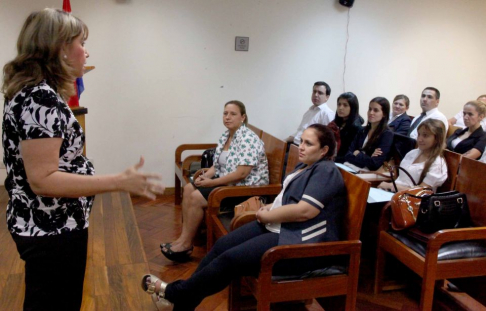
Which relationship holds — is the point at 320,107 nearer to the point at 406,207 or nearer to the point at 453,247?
the point at 406,207

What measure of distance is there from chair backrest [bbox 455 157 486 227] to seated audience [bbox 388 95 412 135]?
1780 millimetres

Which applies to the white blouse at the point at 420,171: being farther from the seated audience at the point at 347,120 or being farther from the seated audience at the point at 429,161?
the seated audience at the point at 347,120

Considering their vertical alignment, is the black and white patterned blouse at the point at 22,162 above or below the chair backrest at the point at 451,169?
above

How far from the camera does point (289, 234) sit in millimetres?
2055

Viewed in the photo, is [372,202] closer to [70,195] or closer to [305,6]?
[70,195]

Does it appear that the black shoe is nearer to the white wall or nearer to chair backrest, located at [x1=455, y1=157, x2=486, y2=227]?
the white wall

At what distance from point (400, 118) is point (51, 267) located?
12.6 ft

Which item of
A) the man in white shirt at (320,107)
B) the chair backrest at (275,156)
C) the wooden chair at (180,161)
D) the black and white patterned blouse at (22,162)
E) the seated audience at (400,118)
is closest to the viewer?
the black and white patterned blouse at (22,162)

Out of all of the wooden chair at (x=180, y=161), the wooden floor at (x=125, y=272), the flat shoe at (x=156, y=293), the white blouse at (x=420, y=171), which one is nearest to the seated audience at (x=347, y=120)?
the white blouse at (x=420, y=171)

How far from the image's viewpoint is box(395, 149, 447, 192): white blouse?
267 centimetres

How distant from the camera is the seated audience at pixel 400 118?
4.21 m

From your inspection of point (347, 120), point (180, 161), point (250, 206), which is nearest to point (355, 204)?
point (250, 206)

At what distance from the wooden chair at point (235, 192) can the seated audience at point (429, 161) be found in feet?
2.35

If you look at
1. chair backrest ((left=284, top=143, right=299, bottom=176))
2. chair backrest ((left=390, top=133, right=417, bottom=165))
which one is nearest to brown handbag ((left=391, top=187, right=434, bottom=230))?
chair backrest ((left=284, top=143, right=299, bottom=176))
